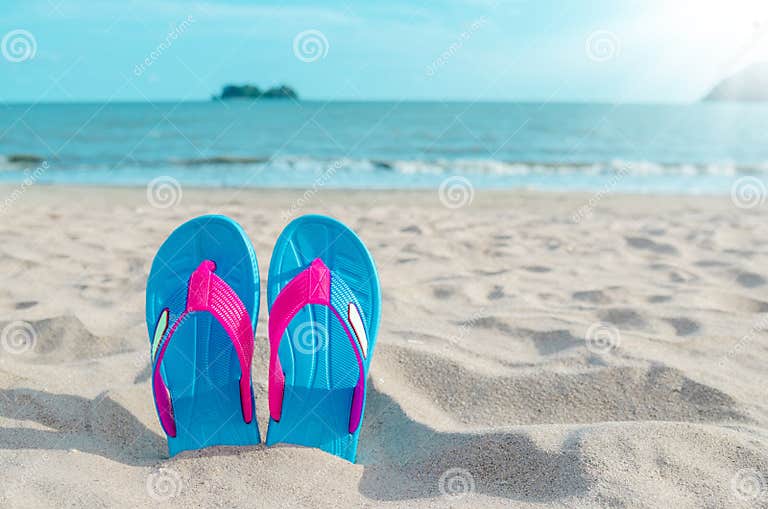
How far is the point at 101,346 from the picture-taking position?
7.25ft

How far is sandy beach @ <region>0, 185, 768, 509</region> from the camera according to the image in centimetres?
139

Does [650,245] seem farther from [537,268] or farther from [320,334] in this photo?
[320,334]

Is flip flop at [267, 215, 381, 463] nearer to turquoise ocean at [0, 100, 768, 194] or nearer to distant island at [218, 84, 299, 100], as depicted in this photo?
turquoise ocean at [0, 100, 768, 194]

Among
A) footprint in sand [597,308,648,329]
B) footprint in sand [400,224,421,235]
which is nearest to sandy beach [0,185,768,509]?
footprint in sand [597,308,648,329]

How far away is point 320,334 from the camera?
1.88 meters

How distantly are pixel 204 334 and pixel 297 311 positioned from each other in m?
0.41

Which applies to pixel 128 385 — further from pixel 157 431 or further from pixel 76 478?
pixel 76 478

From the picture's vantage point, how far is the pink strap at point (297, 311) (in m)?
1.62

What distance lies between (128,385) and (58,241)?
2.03 metres

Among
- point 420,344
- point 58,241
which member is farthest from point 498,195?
point 420,344

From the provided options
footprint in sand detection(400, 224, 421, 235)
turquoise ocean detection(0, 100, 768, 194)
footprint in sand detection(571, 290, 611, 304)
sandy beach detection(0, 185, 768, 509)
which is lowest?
sandy beach detection(0, 185, 768, 509)

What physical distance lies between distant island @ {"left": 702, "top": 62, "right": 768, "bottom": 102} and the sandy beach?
4591 centimetres

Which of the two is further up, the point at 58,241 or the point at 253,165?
the point at 253,165

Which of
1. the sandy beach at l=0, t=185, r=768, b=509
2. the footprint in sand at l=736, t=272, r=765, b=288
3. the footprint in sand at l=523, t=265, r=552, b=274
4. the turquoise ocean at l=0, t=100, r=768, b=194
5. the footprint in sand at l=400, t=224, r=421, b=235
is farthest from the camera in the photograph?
the turquoise ocean at l=0, t=100, r=768, b=194
